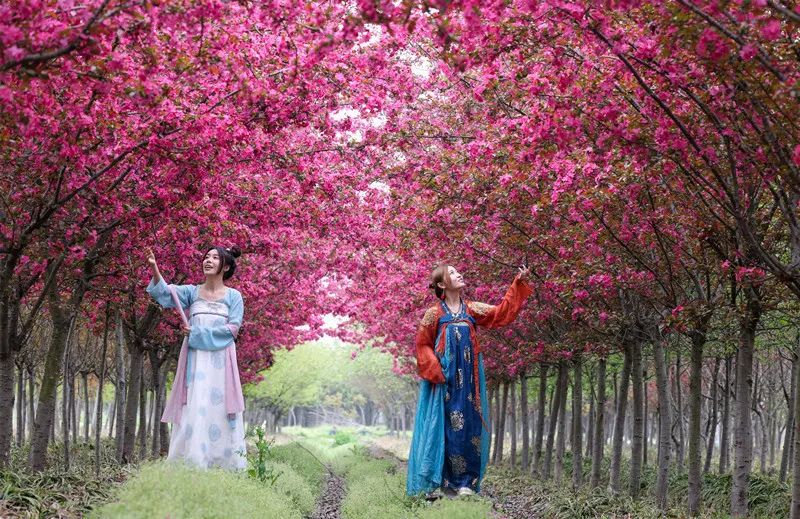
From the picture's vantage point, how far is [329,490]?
56.9ft

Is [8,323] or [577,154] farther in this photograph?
[8,323]

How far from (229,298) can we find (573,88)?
4.25 metres

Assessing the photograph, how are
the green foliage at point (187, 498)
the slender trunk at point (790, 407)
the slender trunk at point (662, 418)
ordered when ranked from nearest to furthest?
the green foliage at point (187, 498) → the slender trunk at point (662, 418) → the slender trunk at point (790, 407)

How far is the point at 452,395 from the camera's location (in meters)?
9.10

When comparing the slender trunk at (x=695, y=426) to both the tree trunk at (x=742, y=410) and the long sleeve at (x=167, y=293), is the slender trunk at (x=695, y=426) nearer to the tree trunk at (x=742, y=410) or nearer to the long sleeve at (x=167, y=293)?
the tree trunk at (x=742, y=410)

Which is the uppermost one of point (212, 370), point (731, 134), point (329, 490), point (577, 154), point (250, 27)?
point (250, 27)

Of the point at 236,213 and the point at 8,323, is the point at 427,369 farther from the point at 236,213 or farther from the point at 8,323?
the point at 8,323

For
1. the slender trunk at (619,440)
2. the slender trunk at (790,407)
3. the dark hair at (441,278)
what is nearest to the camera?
the dark hair at (441,278)

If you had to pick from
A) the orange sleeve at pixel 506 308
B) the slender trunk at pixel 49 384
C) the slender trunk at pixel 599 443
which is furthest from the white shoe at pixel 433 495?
the slender trunk at pixel 599 443

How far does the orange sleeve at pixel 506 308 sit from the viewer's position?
8922 mm

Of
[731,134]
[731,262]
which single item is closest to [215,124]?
[731,134]

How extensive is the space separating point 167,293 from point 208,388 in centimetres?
113

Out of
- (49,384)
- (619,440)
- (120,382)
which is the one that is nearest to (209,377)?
(49,384)

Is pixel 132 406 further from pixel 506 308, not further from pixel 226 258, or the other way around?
pixel 506 308
